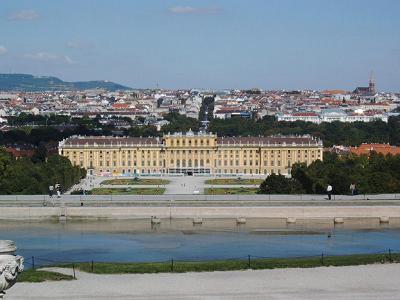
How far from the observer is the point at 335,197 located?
39.1 meters

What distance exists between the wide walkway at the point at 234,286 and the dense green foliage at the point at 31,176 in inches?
951

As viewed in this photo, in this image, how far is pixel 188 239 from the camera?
95.5 feet

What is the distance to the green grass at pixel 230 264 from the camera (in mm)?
20578

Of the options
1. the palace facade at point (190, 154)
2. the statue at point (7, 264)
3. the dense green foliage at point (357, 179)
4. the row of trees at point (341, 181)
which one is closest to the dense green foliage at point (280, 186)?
the row of trees at point (341, 181)

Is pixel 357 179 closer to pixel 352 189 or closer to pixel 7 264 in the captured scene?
pixel 352 189

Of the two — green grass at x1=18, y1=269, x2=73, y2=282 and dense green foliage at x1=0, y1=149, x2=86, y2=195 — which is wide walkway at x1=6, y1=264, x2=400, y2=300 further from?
dense green foliage at x1=0, y1=149, x2=86, y2=195

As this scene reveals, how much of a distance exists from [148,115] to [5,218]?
106 meters

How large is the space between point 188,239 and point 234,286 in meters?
11.0

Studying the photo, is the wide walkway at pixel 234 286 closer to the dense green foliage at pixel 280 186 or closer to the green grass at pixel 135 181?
the dense green foliage at pixel 280 186

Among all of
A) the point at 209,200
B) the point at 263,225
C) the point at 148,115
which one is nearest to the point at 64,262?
the point at 263,225

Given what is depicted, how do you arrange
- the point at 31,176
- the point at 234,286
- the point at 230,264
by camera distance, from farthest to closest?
the point at 31,176, the point at 230,264, the point at 234,286

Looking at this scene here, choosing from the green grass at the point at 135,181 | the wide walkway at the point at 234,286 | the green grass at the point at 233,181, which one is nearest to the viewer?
the wide walkway at the point at 234,286

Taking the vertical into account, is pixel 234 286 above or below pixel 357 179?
below

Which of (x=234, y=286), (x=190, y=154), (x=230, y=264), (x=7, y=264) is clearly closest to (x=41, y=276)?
(x=234, y=286)
